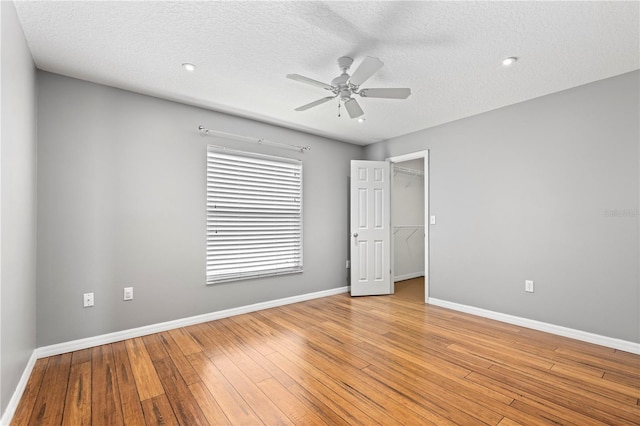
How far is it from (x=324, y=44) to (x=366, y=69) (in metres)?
0.41

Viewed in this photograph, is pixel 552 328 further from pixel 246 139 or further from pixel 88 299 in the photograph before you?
pixel 88 299

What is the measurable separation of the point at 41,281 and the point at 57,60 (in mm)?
1905

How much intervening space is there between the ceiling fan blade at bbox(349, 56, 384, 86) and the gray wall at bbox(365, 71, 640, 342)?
229cm

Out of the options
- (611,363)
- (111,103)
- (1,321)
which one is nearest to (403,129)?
(611,363)

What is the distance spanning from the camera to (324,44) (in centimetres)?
224

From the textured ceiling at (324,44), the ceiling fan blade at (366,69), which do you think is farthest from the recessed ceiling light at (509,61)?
the ceiling fan blade at (366,69)

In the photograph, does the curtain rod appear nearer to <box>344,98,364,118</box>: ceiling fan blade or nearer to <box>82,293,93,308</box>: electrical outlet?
<box>344,98,364,118</box>: ceiling fan blade

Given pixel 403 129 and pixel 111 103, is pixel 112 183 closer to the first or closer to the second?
pixel 111 103

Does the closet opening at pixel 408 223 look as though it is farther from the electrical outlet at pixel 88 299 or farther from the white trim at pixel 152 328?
the electrical outlet at pixel 88 299

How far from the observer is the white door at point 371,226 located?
4.73m

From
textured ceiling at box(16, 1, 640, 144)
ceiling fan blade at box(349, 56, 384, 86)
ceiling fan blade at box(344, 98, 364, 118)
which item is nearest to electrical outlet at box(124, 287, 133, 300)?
textured ceiling at box(16, 1, 640, 144)

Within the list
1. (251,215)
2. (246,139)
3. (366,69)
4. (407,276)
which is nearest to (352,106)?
(366,69)

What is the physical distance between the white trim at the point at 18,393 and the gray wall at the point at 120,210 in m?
0.28

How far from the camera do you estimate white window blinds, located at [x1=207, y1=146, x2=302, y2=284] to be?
357cm
